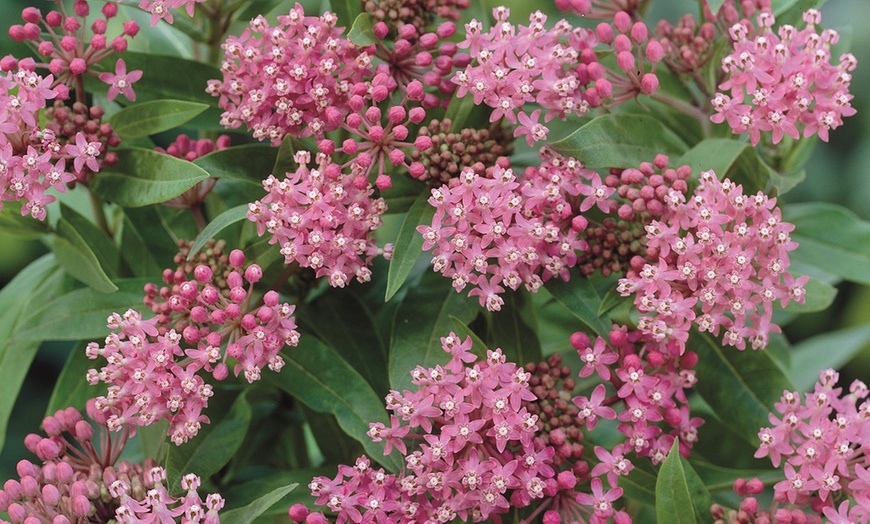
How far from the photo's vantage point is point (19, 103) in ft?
3.86

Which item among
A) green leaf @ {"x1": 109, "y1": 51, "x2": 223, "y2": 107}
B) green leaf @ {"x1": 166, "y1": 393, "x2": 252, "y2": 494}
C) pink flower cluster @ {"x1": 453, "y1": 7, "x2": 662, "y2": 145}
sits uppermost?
pink flower cluster @ {"x1": 453, "y1": 7, "x2": 662, "y2": 145}

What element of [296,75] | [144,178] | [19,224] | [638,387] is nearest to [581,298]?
[638,387]

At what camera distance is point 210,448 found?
127 cm

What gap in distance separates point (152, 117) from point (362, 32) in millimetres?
334

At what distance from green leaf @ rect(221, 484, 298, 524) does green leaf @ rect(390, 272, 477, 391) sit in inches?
7.8

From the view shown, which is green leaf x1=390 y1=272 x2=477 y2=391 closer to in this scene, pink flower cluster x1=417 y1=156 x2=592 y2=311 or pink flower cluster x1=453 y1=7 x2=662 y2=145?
pink flower cluster x1=417 y1=156 x2=592 y2=311

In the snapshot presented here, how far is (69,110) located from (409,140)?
1.51 feet

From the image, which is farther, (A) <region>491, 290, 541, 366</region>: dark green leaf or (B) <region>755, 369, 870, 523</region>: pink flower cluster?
(A) <region>491, 290, 541, 366</region>: dark green leaf

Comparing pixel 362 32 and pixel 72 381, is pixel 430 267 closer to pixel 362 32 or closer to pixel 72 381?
pixel 362 32

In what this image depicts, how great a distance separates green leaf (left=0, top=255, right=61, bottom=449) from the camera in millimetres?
1383

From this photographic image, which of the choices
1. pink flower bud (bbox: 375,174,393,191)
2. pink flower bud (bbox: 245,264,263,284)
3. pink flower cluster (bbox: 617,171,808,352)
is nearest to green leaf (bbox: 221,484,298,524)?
pink flower bud (bbox: 245,264,263,284)

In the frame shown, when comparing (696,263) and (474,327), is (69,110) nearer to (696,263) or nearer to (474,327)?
(474,327)

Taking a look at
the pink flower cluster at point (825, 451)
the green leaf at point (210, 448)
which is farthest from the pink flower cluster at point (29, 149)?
the pink flower cluster at point (825, 451)

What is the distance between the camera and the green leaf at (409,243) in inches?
45.6
